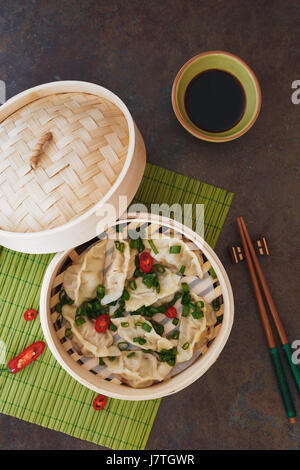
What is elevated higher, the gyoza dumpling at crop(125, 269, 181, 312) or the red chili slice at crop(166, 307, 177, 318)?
the gyoza dumpling at crop(125, 269, 181, 312)

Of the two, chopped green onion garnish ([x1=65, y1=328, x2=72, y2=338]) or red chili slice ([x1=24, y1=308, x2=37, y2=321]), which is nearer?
chopped green onion garnish ([x1=65, y1=328, x2=72, y2=338])

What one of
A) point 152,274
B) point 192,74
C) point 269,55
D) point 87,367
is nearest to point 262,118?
point 269,55

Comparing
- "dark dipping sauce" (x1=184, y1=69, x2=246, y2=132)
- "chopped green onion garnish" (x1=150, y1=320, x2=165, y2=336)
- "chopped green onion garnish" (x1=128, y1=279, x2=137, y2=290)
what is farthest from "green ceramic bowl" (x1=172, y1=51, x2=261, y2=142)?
"chopped green onion garnish" (x1=150, y1=320, x2=165, y2=336)

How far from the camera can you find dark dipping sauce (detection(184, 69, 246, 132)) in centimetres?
183

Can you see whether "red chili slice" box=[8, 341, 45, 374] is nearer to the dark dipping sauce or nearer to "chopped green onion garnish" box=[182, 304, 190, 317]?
"chopped green onion garnish" box=[182, 304, 190, 317]

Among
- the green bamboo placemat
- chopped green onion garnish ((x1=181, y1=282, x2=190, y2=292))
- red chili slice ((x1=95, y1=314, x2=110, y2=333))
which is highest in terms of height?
chopped green onion garnish ((x1=181, y1=282, x2=190, y2=292))

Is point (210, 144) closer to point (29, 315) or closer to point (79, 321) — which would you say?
point (79, 321)

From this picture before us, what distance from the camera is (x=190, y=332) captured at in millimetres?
1756

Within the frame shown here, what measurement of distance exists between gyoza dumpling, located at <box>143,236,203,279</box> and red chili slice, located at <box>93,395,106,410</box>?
723mm

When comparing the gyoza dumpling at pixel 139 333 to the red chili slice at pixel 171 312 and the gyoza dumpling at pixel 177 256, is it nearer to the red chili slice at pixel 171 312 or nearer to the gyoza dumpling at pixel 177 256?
the red chili slice at pixel 171 312

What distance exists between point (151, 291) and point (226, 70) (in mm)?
1070

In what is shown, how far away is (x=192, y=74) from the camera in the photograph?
5.95 ft

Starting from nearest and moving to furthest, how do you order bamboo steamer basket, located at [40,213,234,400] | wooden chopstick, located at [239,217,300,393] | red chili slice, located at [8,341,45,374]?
bamboo steamer basket, located at [40,213,234,400]
red chili slice, located at [8,341,45,374]
wooden chopstick, located at [239,217,300,393]

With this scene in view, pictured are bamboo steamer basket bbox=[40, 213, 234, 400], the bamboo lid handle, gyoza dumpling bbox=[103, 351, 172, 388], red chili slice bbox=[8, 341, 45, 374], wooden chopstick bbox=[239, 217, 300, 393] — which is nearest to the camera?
the bamboo lid handle
